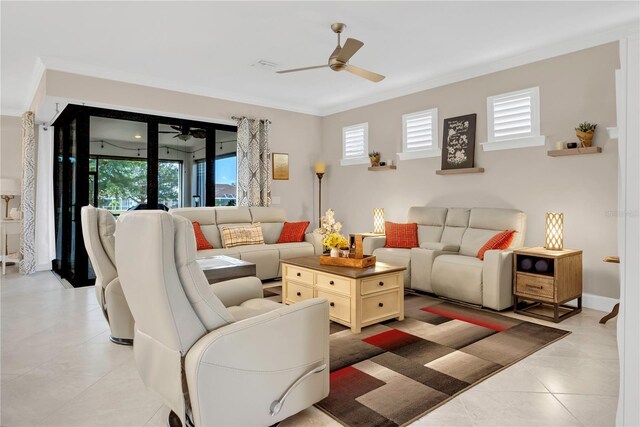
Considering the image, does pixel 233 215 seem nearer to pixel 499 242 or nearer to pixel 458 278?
pixel 458 278

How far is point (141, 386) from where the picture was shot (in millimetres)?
2447

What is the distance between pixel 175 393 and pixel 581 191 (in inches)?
167

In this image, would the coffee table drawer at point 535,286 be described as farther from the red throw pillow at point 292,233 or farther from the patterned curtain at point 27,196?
the patterned curtain at point 27,196

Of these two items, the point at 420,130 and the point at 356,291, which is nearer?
the point at 356,291

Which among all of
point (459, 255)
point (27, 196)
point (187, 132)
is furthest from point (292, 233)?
point (27, 196)

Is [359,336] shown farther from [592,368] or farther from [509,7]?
[509,7]

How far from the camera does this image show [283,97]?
6520 millimetres

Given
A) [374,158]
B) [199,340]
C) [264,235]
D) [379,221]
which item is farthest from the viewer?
[374,158]

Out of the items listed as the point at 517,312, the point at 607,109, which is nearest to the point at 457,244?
the point at 517,312

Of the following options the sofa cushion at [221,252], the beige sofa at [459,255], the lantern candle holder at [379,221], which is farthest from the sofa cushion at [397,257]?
the sofa cushion at [221,252]

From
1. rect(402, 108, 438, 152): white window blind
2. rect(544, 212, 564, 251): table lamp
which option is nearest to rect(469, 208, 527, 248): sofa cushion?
rect(544, 212, 564, 251): table lamp

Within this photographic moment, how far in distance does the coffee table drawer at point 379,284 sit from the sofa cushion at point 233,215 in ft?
9.66

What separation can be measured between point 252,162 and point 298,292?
122 inches

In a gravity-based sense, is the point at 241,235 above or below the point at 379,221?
below
